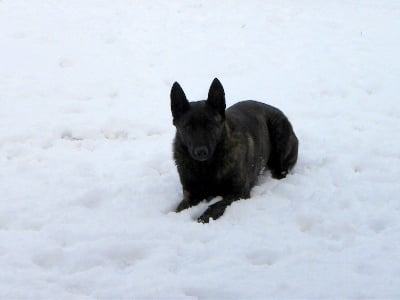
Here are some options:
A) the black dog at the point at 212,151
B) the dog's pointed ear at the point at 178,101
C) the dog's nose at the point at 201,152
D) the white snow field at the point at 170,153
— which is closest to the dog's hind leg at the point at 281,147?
the white snow field at the point at 170,153

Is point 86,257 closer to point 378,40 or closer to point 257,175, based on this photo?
point 257,175

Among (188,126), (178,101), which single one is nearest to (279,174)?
(188,126)

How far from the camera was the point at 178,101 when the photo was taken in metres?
5.38

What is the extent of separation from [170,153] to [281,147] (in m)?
1.42

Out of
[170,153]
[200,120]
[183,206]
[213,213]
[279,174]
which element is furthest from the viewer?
[170,153]

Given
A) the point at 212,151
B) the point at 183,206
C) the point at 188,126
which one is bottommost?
the point at 183,206

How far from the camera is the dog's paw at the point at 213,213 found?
196 inches

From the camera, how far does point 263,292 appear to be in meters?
3.73

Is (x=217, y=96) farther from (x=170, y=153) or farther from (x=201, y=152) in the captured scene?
(x=170, y=153)

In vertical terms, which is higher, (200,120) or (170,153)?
(200,120)

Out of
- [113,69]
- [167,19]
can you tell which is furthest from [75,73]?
[167,19]

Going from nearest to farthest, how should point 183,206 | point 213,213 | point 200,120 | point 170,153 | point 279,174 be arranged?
point 213,213 → point 200,120 → point 183,206 → point 279,174 → point 170,153

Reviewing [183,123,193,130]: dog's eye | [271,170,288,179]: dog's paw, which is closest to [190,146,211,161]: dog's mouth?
[183,123,193,130]: dog's eye

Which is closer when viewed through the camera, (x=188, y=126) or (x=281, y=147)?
(x=188, y=126)
